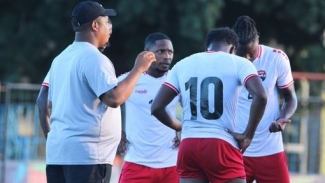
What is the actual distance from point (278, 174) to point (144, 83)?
169 cm

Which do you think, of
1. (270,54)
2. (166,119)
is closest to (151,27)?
(270,54)

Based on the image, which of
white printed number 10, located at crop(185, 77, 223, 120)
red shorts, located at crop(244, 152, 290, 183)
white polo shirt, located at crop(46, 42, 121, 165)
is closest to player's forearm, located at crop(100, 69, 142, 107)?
white polo shirt, located at crop(46, 42, 121, 165)

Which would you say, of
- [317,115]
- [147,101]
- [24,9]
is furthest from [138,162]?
[24,9]

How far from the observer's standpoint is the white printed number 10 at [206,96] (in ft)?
25.8

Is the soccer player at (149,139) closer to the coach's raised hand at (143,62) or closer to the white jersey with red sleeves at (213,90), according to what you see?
the white jersey with red sleeves at (213,90)

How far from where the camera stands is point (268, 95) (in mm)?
9188

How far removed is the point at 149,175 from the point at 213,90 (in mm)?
2104

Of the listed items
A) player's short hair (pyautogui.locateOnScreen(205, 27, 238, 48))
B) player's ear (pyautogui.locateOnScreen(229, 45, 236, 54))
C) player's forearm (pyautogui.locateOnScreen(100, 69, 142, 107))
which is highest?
player's short hair (pyautogui.locateOnScreen(205, 27, 238, 48))

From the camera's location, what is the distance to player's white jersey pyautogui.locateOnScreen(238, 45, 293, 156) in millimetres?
9195

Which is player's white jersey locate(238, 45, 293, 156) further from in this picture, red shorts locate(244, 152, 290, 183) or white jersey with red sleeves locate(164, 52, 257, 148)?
white jersey with red sleeves locate(164, 52, 257, 148)

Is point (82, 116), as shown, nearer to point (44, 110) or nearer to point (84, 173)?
point (84, 173)

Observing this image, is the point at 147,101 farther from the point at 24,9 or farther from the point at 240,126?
the point at 24,9

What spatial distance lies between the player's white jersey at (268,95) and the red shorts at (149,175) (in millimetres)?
875

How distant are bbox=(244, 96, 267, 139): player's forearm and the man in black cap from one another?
0.93 metres
